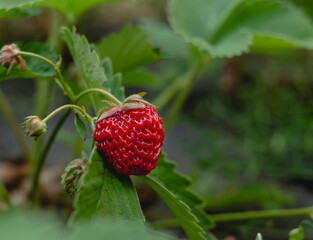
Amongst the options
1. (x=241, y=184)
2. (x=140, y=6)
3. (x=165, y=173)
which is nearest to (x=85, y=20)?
(x=140, y=6)

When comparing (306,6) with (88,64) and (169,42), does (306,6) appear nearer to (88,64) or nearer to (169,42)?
(169,42)

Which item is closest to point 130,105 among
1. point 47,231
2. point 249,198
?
point 47,231

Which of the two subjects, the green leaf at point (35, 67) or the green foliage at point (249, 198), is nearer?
the green leaf at point (35, 67)

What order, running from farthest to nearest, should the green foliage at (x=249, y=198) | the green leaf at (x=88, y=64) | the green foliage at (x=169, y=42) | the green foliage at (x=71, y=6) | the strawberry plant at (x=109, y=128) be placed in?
the green foliage at (x=169, y=42) → the green foliage at (x=249, y=198) → the green foliage at (x=71, y=6) → the green leaf at (x=88, y=64) → the strawberry plant at (x=109, y=128)

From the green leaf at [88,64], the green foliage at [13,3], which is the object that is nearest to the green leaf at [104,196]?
the green leaf at [88,64]

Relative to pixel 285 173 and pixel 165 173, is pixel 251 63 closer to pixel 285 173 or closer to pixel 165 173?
pixel 285 173

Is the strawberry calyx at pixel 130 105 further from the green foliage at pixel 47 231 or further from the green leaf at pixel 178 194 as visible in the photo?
the green foliage at pixel 47 231

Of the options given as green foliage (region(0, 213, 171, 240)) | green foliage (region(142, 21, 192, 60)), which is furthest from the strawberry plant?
green foliage (region(142, 21, 192, 60))
